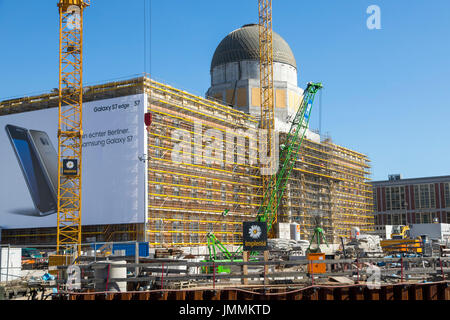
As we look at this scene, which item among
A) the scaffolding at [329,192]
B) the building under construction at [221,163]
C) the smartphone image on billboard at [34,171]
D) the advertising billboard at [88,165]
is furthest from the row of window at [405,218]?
the smartphone image on billboard at [34,171]

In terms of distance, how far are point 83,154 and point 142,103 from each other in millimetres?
10475

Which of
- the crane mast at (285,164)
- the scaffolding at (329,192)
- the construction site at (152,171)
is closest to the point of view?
the construction site at (152,171)

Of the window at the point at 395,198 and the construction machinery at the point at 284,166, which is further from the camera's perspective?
the window at the point at 395,198

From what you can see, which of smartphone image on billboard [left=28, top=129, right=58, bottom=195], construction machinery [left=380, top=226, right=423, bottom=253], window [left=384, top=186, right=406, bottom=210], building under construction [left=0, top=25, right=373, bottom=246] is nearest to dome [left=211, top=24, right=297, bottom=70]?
building under construction [left=0, top=25, right=373, bottom=246]

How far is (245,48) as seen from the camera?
9469 centimetres

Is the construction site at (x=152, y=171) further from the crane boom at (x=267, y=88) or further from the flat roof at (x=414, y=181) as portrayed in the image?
the flat roof at (x=414, y=181)

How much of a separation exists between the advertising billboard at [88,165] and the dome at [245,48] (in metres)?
32.1

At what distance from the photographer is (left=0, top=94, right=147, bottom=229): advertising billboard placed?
66.0 meters

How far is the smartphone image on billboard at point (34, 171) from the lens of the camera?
235 feet

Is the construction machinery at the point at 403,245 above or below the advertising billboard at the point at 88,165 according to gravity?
below

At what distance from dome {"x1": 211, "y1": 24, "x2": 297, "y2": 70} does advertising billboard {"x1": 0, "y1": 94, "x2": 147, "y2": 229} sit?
32133 millimetres

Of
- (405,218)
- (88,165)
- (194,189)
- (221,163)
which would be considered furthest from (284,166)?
(405,218)

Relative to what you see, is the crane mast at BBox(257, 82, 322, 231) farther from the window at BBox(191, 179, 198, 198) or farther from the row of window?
the row of window

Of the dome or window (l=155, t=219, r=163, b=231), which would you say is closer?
window (l=155, t=219, r=163, b=231)
